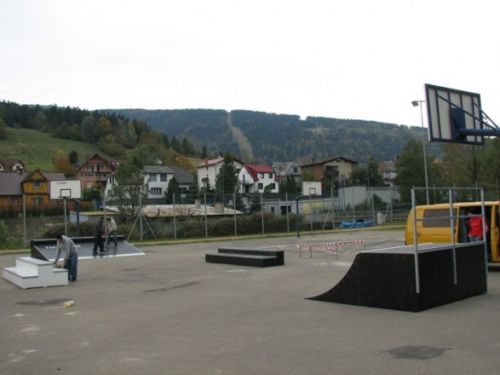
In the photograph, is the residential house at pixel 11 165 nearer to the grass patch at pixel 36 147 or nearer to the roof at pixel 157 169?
the grass patch at pixel 36 147

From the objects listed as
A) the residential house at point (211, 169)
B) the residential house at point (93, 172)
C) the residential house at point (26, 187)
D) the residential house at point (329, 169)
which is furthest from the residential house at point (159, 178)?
the residential house at point (329, 169)

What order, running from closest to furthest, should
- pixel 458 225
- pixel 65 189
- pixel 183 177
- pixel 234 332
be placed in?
pixel 234 332 → pixel 458 225 → pixel 65 189 → pixel 183 177

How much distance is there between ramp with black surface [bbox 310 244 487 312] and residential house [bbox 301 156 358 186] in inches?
4673

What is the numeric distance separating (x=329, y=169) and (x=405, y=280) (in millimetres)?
127772

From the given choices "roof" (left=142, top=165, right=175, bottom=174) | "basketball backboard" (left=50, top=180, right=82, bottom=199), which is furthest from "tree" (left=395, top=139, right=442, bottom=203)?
"roof" (left=142, top=165, right=175, bottom=174)

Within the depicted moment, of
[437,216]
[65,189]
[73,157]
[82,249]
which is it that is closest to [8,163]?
[73,157]

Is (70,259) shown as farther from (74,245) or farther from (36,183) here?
(36,183)

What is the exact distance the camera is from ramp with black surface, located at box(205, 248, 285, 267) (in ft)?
56.1

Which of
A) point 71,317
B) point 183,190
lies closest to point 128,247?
point 71,317

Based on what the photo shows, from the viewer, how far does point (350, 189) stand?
66.6m

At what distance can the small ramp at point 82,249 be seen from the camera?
21073mm

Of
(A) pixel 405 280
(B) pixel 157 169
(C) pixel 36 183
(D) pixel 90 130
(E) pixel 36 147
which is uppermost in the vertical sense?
(D) pixel 90 130

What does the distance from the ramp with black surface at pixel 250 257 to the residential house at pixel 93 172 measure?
4670 inches

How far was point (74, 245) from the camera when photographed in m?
15.2
